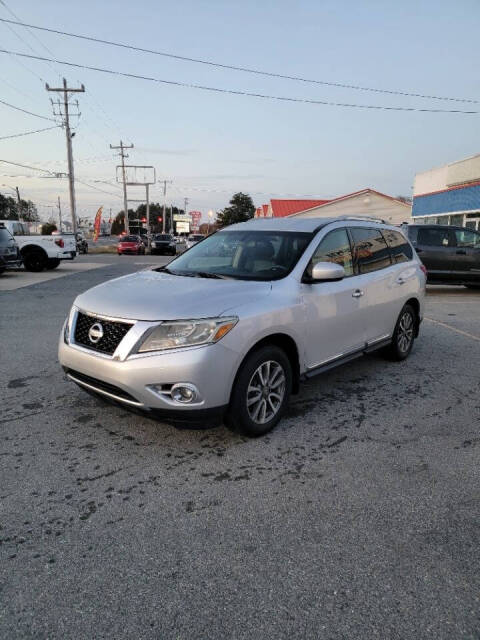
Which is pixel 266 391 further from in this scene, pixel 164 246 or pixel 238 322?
pixel 164 246

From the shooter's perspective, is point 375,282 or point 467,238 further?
point 467,238

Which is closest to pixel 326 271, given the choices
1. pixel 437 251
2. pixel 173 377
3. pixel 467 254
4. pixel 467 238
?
pixel 173 377

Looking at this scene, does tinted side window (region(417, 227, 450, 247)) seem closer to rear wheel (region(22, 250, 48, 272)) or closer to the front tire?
the front tire

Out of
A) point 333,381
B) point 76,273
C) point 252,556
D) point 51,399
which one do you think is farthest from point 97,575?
point 76,273

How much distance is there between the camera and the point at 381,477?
3064 mm

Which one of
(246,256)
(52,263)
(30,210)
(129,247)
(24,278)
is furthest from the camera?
(30,210)

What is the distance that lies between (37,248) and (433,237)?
13.8 metres

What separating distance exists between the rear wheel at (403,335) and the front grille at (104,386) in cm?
350

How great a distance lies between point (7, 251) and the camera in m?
14.2

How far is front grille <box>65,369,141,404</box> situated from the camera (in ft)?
10.4

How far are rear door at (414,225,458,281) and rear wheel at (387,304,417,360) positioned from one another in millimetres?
6888

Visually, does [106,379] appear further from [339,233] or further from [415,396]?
[415,396]

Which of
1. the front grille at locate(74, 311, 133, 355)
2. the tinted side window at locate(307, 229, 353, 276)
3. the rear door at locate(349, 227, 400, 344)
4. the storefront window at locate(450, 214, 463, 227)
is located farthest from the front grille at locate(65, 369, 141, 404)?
the storefront window at locate(450, 214, 463, 227)

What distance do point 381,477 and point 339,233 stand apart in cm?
241
